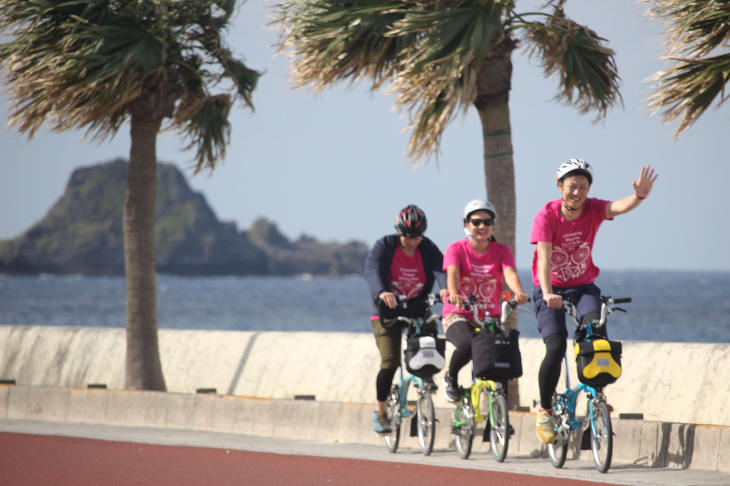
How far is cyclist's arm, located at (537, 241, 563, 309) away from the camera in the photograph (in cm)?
627

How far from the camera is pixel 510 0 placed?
9125mm

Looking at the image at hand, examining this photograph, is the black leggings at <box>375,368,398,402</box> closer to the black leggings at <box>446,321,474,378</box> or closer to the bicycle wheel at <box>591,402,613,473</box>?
the black leggings at <box>446,321,474,378</box>

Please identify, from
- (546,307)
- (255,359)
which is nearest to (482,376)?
(546,307)

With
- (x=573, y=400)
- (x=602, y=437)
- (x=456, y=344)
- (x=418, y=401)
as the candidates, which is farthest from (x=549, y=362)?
(x=418, y=401)

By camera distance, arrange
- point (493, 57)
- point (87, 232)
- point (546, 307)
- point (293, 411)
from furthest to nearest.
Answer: point (87, 232) → point (493, 57) → point (293, 411) → point (546, 307)

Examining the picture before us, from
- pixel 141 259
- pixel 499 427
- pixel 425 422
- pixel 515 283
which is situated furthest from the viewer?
pixel 141 259

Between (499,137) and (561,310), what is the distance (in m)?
3.24

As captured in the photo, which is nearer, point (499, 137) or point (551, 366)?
point (551, 366)

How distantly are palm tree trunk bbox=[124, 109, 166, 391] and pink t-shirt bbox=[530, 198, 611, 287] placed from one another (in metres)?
5.99

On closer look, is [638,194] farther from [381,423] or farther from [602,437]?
[381,423]

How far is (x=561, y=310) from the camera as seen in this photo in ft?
21.9

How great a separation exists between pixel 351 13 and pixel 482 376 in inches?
168

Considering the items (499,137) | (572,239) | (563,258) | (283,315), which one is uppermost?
(499,137)

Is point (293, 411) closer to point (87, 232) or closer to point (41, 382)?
point (41, 382)
